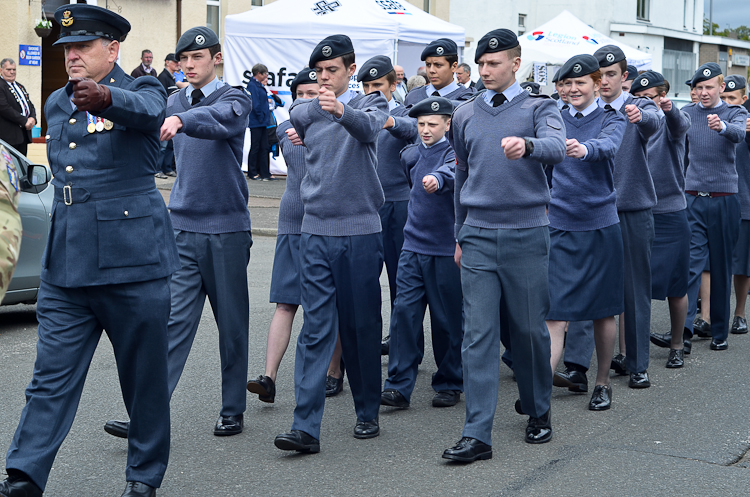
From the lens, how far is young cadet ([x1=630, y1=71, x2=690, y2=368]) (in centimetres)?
729

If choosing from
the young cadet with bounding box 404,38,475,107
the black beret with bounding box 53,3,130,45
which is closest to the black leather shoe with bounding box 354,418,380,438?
the black beret with bounding box 53,3,130,45

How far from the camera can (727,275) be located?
7949mm

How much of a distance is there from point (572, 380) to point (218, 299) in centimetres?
234

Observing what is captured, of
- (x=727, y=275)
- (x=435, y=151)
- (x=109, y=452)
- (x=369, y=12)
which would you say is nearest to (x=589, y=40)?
(x=369, y=12)

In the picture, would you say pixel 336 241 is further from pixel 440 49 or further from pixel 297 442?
pixel 440 49

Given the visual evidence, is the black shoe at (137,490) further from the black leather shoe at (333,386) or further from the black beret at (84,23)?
the black leather shoe at (333,386)

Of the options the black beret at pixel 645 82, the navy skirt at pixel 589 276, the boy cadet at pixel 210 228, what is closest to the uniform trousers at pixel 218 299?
the boy cadet at pixel 210 228

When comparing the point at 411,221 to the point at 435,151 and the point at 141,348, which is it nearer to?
the point at 435,151

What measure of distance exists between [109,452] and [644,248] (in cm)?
355

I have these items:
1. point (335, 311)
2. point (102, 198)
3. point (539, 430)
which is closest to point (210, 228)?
point (335, 311)

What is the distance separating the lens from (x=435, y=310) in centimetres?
625

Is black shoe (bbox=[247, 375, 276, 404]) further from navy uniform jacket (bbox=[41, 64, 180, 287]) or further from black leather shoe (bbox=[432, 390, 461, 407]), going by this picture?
navy uniform jacket (bbox=[41, 64, 180, 287])

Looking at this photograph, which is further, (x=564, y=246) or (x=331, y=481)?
(x=564, y=246)

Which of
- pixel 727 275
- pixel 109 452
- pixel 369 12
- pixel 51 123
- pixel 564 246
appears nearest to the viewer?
pixel 51 123
